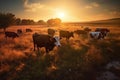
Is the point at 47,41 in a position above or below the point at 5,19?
below

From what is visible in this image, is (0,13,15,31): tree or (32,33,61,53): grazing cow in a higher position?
(0,13,15,31): tree

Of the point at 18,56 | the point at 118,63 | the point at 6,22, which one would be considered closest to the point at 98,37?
the point at 118,63

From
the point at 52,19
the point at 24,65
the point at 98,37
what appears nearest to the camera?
the point at 24,65

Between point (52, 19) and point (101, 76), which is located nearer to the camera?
point (101, 76)

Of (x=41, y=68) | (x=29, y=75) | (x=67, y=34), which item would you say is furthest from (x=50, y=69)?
(x=67, y=34)

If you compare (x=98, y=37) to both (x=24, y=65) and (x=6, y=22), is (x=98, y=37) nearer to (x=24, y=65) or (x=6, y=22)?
(x=24, y=65)

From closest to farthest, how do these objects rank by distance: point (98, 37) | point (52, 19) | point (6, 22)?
1. point (98, 37)
2. point (6, 22)
3. point (52, 19)

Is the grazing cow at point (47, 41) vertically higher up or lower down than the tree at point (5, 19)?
lower down

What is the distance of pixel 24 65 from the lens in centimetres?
991

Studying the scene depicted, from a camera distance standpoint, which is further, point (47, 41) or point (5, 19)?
point (5, 19)

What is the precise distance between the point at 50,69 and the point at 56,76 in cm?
95

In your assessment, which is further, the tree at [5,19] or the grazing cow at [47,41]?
the tree at [5,19]

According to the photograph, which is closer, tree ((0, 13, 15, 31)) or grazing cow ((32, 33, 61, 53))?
grazing cow ((32, 33, 61, 53))

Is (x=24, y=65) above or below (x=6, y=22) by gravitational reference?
below
